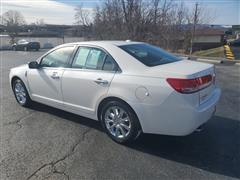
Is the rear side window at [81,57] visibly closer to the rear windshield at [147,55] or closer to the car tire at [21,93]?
the rear windshield at [147,55]

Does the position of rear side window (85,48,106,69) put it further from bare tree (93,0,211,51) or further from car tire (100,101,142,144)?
bare tree (93,0,211,51)

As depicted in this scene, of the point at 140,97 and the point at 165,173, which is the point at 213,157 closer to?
the point at 165,173

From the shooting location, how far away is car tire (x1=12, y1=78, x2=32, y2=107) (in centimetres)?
504

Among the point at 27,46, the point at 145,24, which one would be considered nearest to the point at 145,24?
the point at 145,24

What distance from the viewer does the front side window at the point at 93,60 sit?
348cm

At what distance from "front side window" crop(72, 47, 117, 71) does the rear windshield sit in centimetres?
33

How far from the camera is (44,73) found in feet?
14.3

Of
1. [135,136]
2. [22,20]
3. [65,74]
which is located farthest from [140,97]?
[22,20]

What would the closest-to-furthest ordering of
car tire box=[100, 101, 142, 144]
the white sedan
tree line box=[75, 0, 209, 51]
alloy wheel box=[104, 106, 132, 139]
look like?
the white sedan
car tire box=[100, 101, 142, 144]
alloy wheel box=[104, 106, 132, 139]
tree line box=[75, 0, 209, 51]

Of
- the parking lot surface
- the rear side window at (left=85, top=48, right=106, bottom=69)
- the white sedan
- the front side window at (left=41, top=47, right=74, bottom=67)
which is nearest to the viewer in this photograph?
the parking lot surface

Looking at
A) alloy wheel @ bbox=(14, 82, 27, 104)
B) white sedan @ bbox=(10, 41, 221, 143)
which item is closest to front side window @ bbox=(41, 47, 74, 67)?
white sedan @ bbox=(10, 41, 221, 143)

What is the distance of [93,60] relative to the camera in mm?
3709

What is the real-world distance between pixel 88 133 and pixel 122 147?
757 mm

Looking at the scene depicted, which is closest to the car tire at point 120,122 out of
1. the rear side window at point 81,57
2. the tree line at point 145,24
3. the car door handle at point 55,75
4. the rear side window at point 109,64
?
the rear side window at point 109,64
